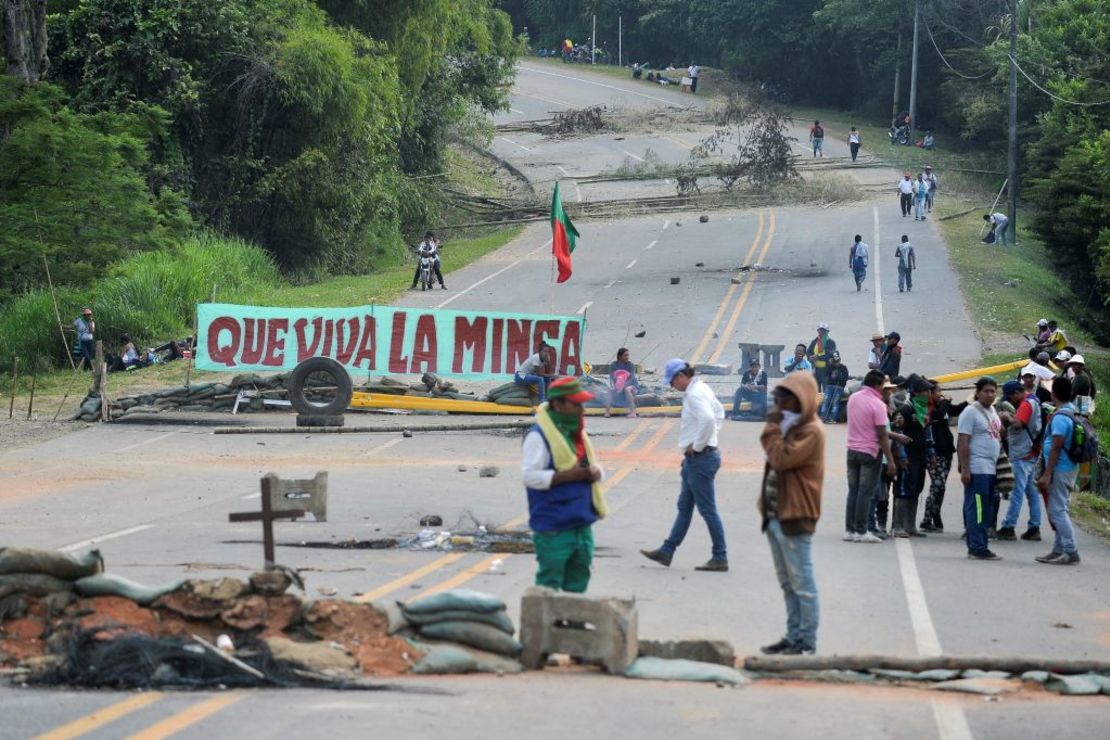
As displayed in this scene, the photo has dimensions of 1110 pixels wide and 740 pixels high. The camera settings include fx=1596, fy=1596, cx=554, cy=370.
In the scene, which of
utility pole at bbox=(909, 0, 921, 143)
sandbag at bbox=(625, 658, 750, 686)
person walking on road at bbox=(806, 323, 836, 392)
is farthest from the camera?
utility pole at bbox=(909, 0, 921, 143)

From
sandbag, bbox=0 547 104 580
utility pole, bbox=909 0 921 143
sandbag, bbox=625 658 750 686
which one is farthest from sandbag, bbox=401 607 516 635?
utility pole, bbox=909 0 921 143

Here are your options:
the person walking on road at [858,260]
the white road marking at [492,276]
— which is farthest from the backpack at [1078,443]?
the white road marking at [492,276]

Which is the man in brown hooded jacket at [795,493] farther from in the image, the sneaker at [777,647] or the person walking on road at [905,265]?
the person walking on road at [905,265]

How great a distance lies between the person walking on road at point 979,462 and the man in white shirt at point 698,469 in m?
2.80

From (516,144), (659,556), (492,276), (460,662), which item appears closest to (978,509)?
(659,556)

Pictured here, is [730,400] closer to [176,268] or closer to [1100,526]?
[1100,526]

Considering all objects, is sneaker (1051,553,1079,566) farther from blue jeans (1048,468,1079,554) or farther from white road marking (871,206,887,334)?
white road marking (871,206,887,334)

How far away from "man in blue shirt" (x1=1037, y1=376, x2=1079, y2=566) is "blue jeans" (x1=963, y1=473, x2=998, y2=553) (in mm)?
514

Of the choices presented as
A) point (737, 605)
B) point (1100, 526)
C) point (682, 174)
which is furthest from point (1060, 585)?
point (682, 174)

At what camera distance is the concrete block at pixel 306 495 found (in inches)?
617

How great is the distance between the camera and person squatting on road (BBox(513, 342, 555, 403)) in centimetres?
2819

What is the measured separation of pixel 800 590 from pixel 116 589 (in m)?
4.23

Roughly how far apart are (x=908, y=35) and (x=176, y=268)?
171 feet

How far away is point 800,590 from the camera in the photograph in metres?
9.95
